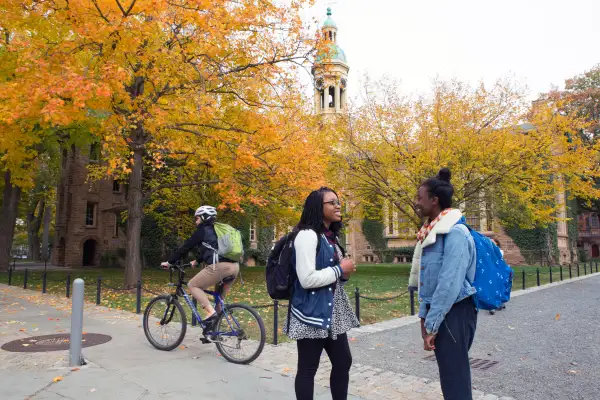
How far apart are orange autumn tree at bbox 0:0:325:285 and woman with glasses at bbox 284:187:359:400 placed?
9.16 meters

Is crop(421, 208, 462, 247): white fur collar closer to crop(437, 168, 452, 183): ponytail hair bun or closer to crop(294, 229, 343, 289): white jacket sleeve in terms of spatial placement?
crop(437, 168, 452, 183): ponytail hair bun

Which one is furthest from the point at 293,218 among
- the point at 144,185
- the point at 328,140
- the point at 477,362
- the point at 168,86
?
the point at 477,362

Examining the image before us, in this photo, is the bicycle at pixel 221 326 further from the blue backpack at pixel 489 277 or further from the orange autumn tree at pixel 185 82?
the orange autumn tree at pixel 185 82

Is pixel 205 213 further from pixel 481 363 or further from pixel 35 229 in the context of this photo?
pixel 35 229

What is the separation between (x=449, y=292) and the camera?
309 cm

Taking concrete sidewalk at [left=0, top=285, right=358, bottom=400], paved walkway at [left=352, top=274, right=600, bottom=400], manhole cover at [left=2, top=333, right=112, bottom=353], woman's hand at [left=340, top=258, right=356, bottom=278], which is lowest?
paved walkway at [left=352, top=274, right=600, bottom=400]

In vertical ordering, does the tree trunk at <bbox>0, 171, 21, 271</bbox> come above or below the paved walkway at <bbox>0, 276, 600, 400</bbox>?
above

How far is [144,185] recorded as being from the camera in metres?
25.8

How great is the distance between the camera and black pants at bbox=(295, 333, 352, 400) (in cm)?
335

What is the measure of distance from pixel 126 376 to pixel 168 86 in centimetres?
1057

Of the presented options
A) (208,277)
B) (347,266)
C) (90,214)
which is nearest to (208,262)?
(208,277)

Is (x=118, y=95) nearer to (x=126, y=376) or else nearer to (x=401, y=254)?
(x=126, y=376)

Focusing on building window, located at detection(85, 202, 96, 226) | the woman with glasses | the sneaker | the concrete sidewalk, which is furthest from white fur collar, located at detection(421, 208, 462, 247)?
building window, located at detection(85, 202, 96, 226)

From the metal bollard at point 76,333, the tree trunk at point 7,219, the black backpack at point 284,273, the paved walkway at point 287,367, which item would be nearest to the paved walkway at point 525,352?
the paved walkway at point 287,367
